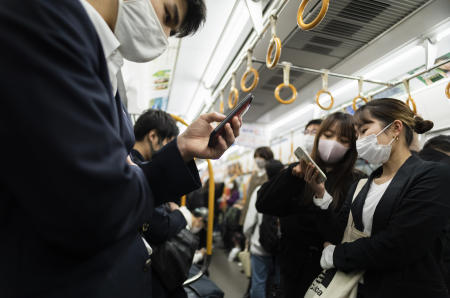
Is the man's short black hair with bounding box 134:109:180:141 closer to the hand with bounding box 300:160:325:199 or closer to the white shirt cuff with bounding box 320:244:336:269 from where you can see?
the hand with bounding box 300:160:325:199

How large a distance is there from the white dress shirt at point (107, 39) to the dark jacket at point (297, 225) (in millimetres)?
1342

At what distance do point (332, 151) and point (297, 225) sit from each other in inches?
23.9

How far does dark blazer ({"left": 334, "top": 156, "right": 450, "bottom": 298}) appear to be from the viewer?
1.11m

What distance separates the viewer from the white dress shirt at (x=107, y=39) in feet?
1.88

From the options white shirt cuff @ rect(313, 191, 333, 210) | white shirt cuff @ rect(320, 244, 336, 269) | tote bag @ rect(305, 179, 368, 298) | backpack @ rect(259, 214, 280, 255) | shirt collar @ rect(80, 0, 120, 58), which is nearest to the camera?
shirt collar @ rect(80, 0, 120, 58)

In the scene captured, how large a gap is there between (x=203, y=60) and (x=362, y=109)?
9.47 ft

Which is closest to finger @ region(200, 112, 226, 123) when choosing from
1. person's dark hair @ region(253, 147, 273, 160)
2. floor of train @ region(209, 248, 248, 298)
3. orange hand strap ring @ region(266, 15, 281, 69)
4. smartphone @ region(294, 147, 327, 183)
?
smartphone @ region(294, 147, 327, 183)

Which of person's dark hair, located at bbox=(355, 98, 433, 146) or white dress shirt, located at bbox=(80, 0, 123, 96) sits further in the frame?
person's dark hair, located at bbox=(355, 98, 433, 146)

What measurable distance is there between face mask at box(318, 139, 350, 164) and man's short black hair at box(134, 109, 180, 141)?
113cm

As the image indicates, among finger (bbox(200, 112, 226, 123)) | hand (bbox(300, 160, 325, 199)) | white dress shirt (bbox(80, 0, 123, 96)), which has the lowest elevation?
hand (bbox(300, 160, 325, 199))

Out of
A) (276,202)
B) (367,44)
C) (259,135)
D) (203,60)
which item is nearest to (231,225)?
(259,135)

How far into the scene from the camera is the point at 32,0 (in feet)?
1.26

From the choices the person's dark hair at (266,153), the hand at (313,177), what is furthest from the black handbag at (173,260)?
the person's dark hair at (266,153)

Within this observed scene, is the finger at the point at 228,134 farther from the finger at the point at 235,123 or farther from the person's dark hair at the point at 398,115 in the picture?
the person's dark hair at the point at 398,115
